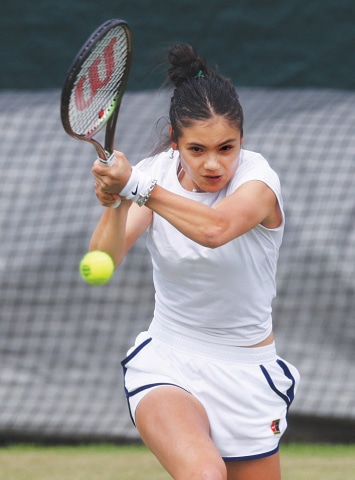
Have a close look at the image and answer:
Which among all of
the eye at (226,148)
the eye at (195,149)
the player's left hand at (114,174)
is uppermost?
the eye at (226,148)

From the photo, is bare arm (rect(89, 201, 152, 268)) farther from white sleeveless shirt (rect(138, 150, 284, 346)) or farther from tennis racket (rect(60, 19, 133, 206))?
tennis racket (rect(60, 19, 133, 206))

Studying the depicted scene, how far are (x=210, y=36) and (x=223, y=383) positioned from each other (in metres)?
3.59

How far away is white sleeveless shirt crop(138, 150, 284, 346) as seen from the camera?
3018 mm

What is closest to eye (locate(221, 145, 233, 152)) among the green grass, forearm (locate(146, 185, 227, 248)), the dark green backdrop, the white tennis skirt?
forearm (locate(146, 185, 227, 248))

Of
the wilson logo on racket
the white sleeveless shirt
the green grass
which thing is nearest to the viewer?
the wilson logo on racket

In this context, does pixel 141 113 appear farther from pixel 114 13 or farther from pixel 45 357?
pixel 45 357

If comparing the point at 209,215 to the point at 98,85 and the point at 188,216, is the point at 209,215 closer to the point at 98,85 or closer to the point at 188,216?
the point at 188,216

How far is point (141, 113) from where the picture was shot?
595cm

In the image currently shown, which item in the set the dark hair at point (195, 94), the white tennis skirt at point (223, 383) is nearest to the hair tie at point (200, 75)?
the dark hair at point (195, 94)

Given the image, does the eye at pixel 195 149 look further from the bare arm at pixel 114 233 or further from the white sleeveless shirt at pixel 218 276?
the bare arm at pixel 114 233

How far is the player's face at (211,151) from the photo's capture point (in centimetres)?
287

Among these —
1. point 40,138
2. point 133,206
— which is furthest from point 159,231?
point 40,138

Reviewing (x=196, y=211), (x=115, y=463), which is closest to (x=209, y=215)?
(x=196, y=211)

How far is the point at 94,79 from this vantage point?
112 inches
